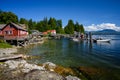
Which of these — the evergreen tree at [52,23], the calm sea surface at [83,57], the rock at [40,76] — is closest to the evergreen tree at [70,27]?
the evergreen tree at [52,23]

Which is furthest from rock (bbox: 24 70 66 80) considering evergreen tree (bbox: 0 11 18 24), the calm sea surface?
evergreen tree (bbox: 0 11 18 24)

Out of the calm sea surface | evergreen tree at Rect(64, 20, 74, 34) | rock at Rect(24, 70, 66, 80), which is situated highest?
evergreen tree at Rect(64, 20, 74, 34)

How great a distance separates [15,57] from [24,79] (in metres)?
12.9

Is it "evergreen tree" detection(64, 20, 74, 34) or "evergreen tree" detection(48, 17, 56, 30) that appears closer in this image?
"evergreen tree" detection(64, 20, 74, 34)

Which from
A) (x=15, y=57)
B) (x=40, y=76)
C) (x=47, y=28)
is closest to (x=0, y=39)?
(x=15, y=57)

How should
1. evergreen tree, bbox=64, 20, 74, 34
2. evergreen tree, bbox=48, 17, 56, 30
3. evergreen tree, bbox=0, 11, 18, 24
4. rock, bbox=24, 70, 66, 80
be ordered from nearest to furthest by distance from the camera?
1. rock, bbox=24, 70, 66, 80
2. evergreen tree, bbox=0, 11, 18, 24
3. evergreen tree, bbox=64, 20, 74, 34
4. evergreen tree, bbox=48, 17, 56, 30

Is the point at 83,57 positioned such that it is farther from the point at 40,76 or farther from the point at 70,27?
the point at 70,27

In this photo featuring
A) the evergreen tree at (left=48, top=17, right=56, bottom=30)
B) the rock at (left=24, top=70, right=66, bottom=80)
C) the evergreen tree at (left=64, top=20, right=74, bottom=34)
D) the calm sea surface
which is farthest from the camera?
the evergreen tree at (left=48, top=17, right=56, bottom=30)

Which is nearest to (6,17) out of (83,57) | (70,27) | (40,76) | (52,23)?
(52,23)

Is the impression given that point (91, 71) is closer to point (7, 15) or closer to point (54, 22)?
point (7, 15)

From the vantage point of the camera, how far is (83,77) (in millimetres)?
17703

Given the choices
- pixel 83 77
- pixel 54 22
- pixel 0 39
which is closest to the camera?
pixel 83 77

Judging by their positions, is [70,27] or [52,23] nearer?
[70,27]

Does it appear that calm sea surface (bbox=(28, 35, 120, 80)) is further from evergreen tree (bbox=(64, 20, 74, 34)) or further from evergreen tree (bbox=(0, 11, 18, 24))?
evergreen tree (bbox=(64, 20, 74, 34))
